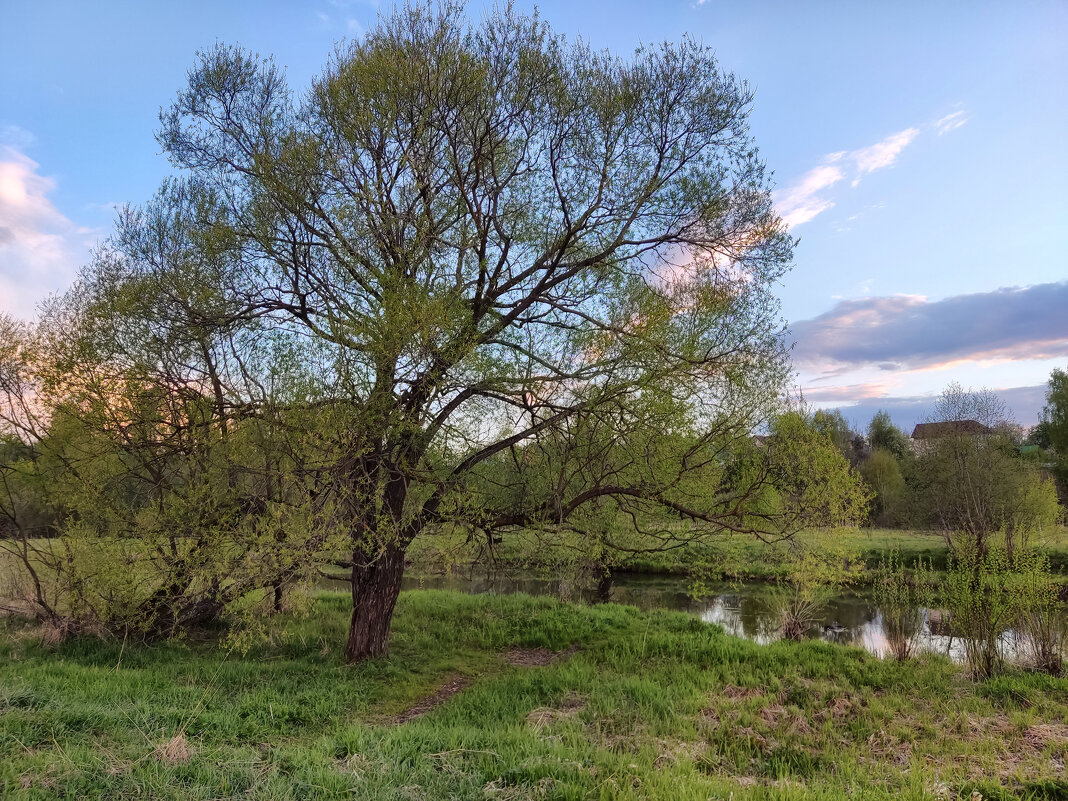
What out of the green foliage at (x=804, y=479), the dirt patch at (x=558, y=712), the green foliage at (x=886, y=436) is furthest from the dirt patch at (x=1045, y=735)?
the green foliage at (x=886, y=436)

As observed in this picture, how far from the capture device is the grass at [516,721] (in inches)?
170

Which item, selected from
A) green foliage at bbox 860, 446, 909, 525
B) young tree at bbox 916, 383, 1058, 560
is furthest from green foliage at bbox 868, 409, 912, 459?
young tree at bbox 916, 383, 1058, 560

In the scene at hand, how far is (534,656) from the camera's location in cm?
1119

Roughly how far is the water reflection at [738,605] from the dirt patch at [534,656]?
1581 millimetres

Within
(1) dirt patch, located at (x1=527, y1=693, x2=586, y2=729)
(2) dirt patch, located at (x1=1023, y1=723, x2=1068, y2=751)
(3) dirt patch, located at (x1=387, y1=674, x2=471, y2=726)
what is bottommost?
(3) dirt patch, located at (x1=387, y1=674, x2=471, y2=726)

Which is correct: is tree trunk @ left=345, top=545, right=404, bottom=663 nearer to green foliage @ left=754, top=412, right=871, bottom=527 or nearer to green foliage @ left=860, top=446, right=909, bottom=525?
green foliage @ left=754, top=412, right=871, bottom=527

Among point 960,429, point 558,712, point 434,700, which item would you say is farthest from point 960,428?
point 434,700

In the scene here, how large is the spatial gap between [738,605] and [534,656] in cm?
1090

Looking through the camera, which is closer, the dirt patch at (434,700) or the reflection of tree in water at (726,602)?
the dirt patch at (434,700)

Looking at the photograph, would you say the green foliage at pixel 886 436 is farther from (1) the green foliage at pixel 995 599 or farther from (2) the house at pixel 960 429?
(1) the green foliage at pixel 995 599

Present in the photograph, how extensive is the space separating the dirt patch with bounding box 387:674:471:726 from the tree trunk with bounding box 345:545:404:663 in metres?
1.46

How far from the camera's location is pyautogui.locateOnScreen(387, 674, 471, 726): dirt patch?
7.74 metres

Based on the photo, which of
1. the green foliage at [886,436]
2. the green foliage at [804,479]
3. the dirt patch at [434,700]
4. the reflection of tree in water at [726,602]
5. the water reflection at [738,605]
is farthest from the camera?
the green foliage at [886,436]

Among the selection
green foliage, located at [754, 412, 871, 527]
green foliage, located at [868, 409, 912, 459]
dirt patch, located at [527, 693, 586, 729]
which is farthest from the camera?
green foliage, located at [868, 409, 912, 459]
